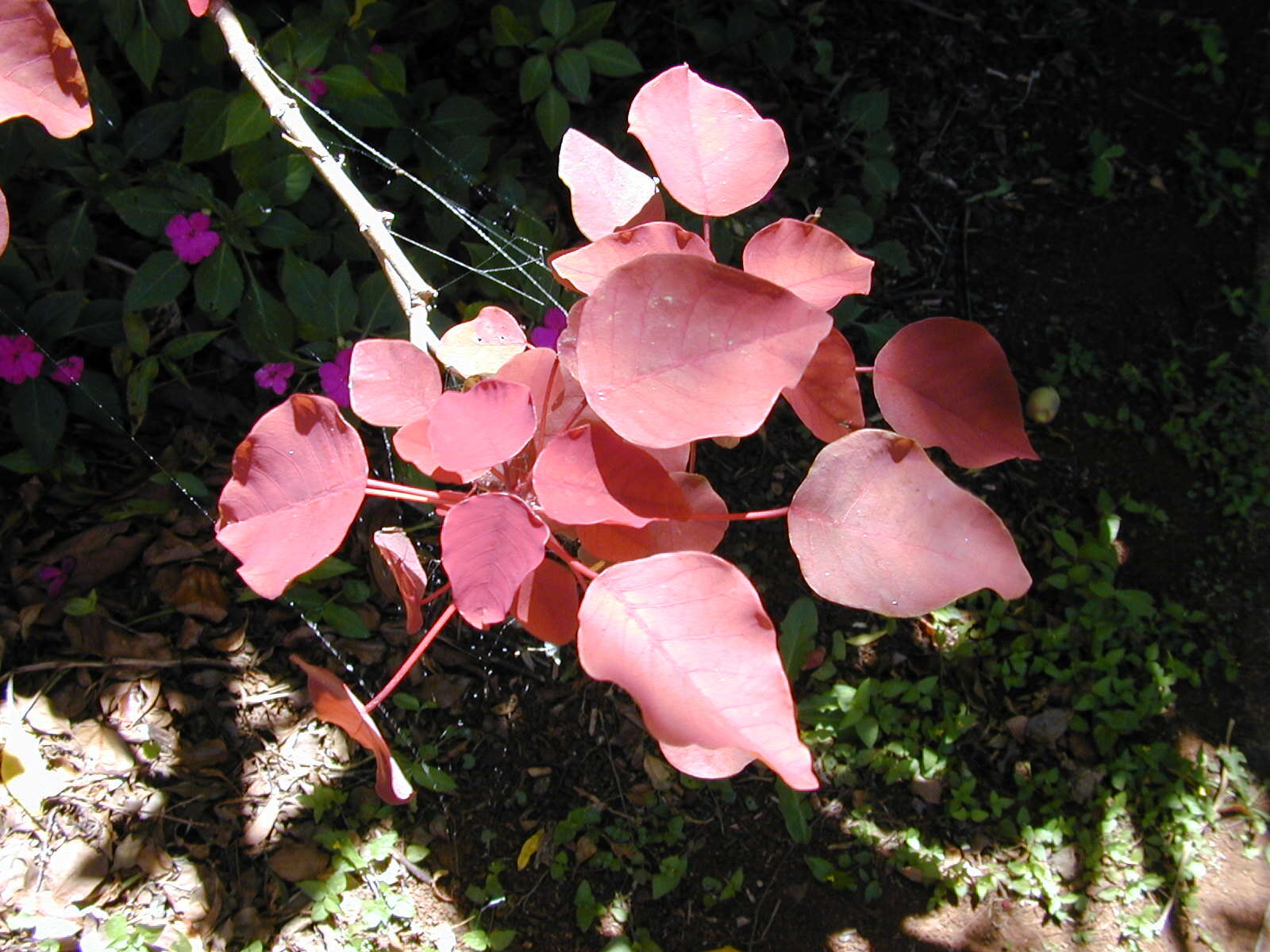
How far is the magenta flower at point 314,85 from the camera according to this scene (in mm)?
1304

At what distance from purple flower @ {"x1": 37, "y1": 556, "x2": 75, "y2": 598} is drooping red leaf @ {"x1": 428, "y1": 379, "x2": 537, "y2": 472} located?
51.2 inches

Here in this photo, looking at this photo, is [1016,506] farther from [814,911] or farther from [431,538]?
[431,538]

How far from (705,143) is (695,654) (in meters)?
0.37

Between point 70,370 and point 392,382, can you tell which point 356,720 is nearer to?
point 392,382

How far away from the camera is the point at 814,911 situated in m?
1.60

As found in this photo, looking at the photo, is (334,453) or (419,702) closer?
(334,453)

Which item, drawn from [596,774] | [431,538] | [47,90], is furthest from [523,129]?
[47,90]

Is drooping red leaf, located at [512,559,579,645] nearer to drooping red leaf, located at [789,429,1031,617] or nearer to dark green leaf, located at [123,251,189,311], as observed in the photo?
drooping red leaf, located at [789,429,1031,617]

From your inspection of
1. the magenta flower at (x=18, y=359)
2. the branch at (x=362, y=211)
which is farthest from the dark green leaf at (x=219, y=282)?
the branch at (x=362, y=211)

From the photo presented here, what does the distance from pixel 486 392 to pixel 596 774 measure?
1267 mm

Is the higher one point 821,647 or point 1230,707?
point 821,647

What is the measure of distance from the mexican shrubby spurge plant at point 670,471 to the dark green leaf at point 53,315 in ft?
3.63

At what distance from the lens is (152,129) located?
4.61ft

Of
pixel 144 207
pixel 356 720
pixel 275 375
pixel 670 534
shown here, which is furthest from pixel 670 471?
pixel 144 207
